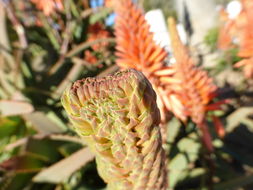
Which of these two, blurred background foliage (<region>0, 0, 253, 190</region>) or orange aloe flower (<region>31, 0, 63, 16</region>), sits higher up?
orange aloe flower (<region>31, 0, 63, 16</region>)

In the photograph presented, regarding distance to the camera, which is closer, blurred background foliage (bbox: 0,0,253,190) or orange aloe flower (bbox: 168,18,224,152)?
orange aloe flower (bbox: 168,18,224,152)

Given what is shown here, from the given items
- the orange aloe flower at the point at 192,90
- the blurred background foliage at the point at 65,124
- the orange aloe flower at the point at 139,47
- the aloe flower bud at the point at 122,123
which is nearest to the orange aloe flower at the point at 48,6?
the blurred background foliage at the point at 65,124

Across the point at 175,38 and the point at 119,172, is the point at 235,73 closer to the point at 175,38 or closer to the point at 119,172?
the point at 175,38

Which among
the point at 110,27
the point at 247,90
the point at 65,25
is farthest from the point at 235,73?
the point at 65,25

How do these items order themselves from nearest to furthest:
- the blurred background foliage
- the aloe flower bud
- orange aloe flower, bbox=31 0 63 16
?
1. the aloe flower bud
2. the blurred background foliage
3. orange aloe flower, bbox=31 0 63 16

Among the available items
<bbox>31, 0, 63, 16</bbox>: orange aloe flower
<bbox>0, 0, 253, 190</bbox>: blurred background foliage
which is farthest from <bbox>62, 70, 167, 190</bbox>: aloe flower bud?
<bbox>31, 0, 63, 16</bbox>: orange aloe flower

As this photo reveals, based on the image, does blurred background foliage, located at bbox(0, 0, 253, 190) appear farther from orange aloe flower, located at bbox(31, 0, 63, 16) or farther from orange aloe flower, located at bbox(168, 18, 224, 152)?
orange aloe flower, located at bbox(168, 18, 224, 152)

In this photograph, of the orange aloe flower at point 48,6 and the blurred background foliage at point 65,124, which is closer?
the blurred background foliage at point 65,124

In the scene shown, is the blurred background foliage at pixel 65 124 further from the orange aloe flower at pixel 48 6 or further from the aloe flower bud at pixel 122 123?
the aloe flower bud at pixel 122 123
